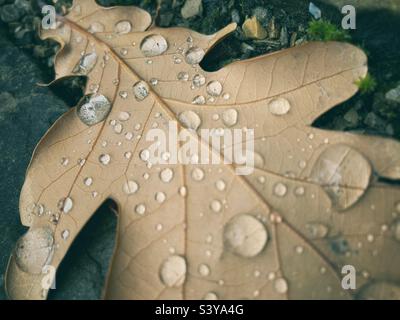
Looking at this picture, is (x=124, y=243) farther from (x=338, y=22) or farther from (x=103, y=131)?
(x=338, y=22)

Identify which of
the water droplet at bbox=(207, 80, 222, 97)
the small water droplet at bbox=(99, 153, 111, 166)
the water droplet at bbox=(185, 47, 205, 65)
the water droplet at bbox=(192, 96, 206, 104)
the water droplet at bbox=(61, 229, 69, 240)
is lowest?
the water droplet at bbox=(61, 229, 69, 240)

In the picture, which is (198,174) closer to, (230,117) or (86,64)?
(230,117)

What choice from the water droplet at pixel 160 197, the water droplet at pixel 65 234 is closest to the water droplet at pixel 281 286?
the water droplet at pixel 160 197

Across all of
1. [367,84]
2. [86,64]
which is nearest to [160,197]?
[86,64]

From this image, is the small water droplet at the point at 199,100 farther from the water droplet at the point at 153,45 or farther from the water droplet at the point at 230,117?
the water droplet at the point at 153,45

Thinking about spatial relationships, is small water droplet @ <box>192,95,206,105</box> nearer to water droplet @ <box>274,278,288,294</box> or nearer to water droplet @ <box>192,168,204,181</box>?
water droplet @ <box>192,168,204,181</box>

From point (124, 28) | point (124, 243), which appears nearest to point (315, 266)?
point (124, 243)

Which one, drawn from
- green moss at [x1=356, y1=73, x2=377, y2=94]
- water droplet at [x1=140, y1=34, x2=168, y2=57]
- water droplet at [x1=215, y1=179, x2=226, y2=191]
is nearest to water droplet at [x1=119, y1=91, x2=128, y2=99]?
water droplet at [x1=140, y1=34, x2=168, y2=57]
